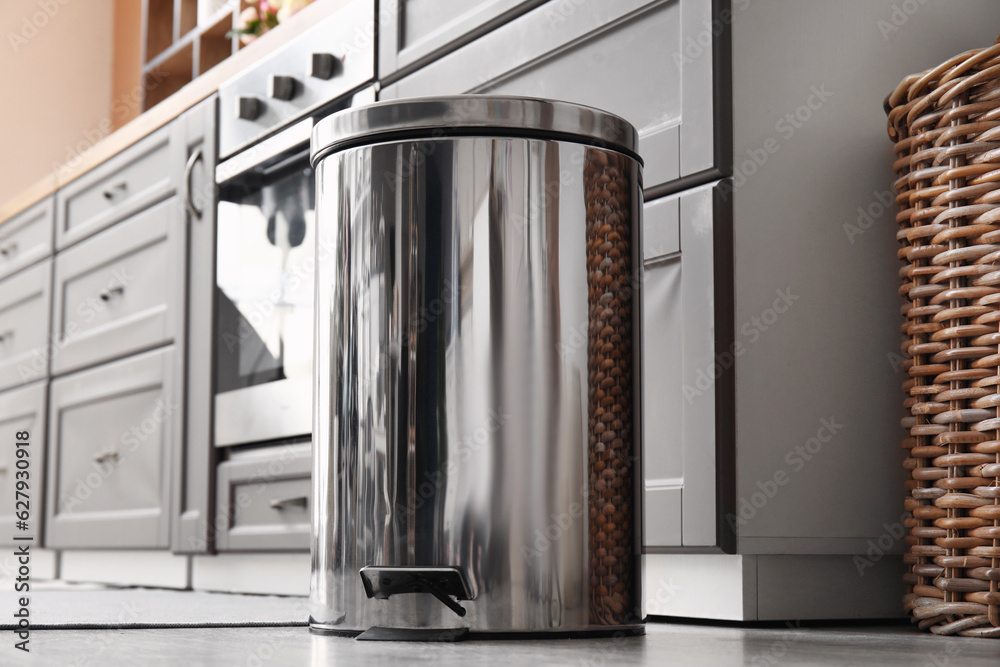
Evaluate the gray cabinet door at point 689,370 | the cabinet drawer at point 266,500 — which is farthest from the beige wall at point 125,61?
the gray cabinet door at point 689,370

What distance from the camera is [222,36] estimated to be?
2566 mm

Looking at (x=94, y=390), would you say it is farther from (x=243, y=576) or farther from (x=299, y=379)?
(x=299, y=379)

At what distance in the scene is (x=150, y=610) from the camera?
1.11 metres

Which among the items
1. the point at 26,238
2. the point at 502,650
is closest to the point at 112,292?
the point at 26,238

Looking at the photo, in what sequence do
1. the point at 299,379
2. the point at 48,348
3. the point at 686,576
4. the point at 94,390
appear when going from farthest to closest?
the point at 48,348
the point at 94,390
the point at 299,379
the point at 686,576

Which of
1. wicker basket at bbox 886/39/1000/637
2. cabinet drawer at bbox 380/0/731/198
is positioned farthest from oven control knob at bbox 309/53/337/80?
wicker basket at bbox 886/39/1000/637

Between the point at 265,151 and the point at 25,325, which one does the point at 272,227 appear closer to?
the point at 265,151

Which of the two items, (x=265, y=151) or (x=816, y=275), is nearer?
(x=816, y=275)

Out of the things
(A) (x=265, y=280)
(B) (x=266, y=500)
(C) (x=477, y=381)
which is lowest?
(B) (x=266, y=500)

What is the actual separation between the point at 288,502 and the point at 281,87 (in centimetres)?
58

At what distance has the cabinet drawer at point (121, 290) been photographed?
5.99 ft

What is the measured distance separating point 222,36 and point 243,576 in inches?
57.8

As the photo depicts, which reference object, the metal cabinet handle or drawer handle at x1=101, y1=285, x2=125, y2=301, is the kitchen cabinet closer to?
the metal cabinet handle

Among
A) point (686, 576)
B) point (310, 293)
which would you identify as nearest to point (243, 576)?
point (310, 293)
